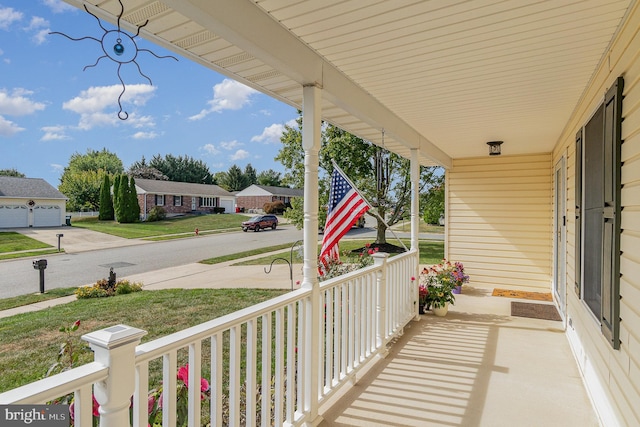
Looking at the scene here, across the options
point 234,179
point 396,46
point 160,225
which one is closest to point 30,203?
point 160,225

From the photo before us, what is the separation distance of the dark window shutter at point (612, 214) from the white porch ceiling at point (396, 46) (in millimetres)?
438

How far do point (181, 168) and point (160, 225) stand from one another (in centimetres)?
841

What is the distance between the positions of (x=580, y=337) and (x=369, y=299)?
1813 millimetres

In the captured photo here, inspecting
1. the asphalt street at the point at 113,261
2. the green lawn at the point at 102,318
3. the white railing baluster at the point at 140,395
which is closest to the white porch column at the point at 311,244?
the white railing baluster at the point at 140,395

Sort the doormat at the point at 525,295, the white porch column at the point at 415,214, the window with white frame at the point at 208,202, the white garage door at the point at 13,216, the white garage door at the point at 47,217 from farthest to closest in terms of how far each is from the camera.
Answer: the window with white frame at the point at 208,202
the white garage door at the point at 47,217
the white garage door at the point at 13,216
the doormat at the point at 525,295
the white porch column at the point at 415,214

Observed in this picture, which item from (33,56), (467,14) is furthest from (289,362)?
(33,56)

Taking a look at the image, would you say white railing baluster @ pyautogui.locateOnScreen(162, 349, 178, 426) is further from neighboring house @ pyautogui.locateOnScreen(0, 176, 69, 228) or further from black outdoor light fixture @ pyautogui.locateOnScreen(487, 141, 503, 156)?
neighboring house @ pyautogui.locateOnScreen(0, 176, 69, 228)

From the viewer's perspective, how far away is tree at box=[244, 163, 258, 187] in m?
41.1

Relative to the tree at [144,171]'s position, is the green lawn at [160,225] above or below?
below

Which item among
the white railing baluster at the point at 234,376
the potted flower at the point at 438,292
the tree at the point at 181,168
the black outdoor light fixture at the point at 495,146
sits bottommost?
the potted flower at the point at 438,292

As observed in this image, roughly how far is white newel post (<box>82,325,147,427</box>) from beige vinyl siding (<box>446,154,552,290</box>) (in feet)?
20.7

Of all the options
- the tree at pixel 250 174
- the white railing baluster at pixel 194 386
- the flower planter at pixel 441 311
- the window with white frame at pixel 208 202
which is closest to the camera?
the white railing baluster at pixel 194 386

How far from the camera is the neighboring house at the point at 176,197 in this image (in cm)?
952

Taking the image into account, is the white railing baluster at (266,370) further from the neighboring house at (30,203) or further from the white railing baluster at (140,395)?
the neighboring house at (30,203)
